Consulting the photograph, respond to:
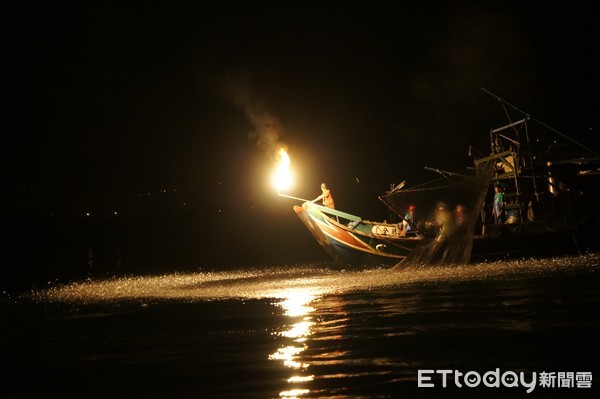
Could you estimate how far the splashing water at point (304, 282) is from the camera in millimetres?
12703

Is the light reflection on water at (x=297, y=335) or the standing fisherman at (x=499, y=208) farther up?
the standing fisherman at (x=499, y=208)

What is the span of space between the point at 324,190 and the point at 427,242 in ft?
16.7

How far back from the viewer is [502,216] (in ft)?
58.5

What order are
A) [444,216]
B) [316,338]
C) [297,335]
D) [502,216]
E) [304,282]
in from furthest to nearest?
[502,216]
[444,216]
[304,282]
[297,335]
[316,338]

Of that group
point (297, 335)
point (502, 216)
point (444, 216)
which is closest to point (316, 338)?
point (297, 335)

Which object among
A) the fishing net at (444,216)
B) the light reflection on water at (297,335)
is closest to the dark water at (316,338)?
the light reflection on water at (297,335)

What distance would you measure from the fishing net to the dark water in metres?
1.91

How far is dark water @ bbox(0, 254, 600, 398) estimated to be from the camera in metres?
5.61

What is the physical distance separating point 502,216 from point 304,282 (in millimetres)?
7757

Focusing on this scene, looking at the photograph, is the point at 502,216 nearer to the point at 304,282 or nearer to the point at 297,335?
the point at 304,282

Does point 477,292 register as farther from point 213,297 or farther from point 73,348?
point 73,348
